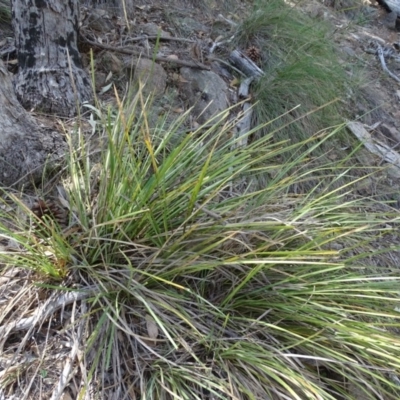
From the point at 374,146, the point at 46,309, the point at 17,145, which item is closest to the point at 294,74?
the point at 374,146

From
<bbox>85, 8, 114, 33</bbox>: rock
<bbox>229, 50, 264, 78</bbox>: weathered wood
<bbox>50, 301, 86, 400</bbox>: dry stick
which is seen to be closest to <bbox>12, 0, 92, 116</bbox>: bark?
<bbox>85, 8, 114, 33</bbox>: rock

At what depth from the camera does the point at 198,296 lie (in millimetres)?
1871

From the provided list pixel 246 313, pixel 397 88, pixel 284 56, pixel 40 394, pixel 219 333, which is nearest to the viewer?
pixel 40 394

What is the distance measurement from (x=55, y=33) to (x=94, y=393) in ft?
6.09

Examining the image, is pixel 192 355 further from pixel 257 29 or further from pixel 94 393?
pixel 257 29

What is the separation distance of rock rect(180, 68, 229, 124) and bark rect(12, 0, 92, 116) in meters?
0.91

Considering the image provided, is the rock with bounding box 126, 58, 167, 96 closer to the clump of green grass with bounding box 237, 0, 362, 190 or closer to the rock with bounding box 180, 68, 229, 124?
the rock with bounding box 180, 68, 229, 124

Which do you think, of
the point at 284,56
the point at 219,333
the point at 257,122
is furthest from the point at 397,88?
the point at 219,333

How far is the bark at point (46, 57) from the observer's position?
2.67 m

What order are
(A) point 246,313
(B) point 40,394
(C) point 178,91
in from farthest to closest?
(C) point 178,91, (A) point 246,313, (B) point 40,394

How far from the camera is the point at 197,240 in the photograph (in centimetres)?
199

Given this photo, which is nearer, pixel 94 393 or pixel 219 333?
pixel 94 393

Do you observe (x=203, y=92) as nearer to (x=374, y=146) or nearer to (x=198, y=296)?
(x=374, y=146)

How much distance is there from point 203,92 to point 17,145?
1453 millimetres
